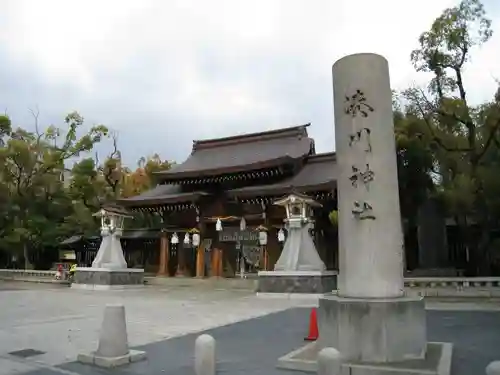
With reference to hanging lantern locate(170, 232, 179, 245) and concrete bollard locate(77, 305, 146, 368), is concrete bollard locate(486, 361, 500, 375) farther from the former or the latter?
hanging lantern locate(170, 232, 179, 245)

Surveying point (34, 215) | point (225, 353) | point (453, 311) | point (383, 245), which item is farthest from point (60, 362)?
point (34, 215)

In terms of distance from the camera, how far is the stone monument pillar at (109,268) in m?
24.2

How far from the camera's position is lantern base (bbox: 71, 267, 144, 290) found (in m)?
24.0

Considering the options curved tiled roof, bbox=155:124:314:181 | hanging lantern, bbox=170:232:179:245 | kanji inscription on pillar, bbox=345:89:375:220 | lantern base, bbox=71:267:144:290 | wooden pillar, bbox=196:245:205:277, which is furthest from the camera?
curved tiled roof, bbox=155:124:314:181

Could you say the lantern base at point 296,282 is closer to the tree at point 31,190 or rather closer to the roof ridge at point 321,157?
the roof ridge at point 321,157

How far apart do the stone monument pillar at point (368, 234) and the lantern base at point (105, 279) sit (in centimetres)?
1968

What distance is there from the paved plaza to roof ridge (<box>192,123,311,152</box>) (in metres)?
17.1

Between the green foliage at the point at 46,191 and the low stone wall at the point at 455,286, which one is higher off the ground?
the green foliage at the point at 46,191

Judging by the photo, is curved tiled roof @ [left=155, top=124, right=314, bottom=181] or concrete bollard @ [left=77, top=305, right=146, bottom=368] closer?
concrete bollard @ [left=77, top=305, right=146, bottom=368]

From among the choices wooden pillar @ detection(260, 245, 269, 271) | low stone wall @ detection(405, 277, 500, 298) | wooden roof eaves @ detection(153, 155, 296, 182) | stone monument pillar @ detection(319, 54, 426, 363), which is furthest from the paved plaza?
wooden roof eaves @ detection(153, 155, 296, 182)

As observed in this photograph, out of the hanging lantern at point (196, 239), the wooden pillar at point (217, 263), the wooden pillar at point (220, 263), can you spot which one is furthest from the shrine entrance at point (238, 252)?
the hanging lantern at point (196, 239)

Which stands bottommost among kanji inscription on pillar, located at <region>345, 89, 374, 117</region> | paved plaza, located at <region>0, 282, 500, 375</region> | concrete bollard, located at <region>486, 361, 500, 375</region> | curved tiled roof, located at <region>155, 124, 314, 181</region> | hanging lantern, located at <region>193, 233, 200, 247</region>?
paved plaza, located at <region>0, 282, 500, 375</region>

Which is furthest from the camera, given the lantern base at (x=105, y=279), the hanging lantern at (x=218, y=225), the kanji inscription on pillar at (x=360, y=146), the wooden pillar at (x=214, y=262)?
the wooden pillar at (x=214, y=262)

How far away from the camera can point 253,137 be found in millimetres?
33562
